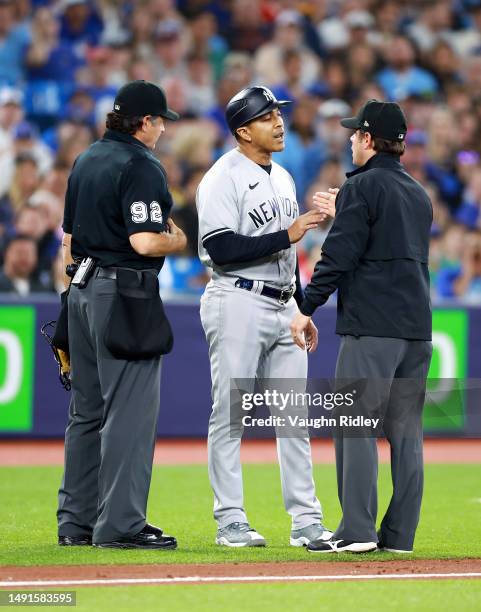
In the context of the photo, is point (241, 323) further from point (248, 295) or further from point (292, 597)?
point (292, 597)

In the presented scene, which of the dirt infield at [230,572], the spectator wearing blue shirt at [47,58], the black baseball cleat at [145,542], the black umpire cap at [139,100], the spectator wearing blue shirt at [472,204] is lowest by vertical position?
the dirt infield at [230,572]

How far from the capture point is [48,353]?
40.8ft

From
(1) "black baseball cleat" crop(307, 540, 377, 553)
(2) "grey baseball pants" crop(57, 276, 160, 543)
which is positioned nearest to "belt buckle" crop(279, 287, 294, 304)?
(2) "grey baseball pants" crop(57, 276, 160, 543)

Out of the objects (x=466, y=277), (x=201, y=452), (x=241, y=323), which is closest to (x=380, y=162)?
(x=241, y=323)

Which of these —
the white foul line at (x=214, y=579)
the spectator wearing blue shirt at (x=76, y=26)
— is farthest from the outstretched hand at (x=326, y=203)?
the spectator wearing blue shirt at (x=76, y=26)

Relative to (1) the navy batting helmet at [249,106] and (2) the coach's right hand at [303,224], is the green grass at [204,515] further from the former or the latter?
(1) the navy batting helmet at [249,106]

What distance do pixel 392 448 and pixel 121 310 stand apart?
153cm

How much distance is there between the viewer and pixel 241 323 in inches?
270

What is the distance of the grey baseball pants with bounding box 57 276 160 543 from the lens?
659 cm

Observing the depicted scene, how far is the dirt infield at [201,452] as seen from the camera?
1147 cm

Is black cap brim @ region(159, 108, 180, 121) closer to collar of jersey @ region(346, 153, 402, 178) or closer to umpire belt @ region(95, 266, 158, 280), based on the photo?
umpire belt @ region(95, 266, 158, 280)

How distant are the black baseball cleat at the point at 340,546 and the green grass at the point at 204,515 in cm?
6

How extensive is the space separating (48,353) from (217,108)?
17.2ft

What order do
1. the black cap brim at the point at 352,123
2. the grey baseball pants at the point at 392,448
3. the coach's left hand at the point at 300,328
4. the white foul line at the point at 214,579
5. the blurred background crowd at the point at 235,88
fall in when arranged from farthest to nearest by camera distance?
the blurred background crowd at the point at 235,88
the black cap brim at the point at 352,123
the coach's left hand at the point at 300,328
the grey baseball pants at the point at 392,448
the white foul line at the point at 214,579
